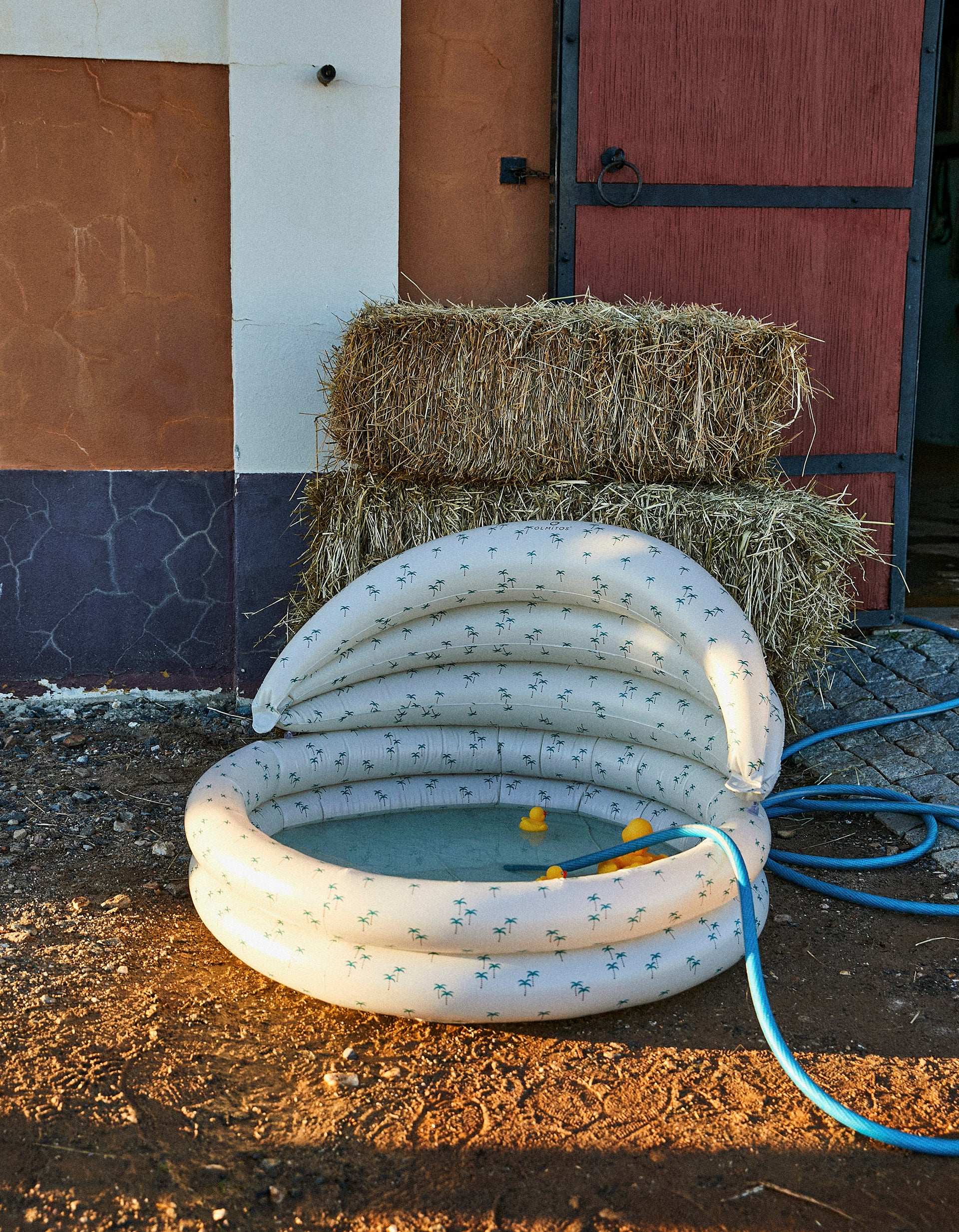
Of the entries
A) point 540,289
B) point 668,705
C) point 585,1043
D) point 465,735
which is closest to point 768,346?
point 540,289

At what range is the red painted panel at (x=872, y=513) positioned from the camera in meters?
4.12

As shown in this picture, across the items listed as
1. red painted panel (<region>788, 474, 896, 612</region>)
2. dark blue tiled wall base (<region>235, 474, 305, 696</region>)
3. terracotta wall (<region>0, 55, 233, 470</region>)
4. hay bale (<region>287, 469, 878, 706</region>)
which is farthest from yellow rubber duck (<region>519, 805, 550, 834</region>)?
red painted panel (<region>788, 474, 896, 612</region>)

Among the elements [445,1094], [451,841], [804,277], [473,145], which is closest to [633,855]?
[451,841]

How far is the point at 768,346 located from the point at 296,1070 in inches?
94.4

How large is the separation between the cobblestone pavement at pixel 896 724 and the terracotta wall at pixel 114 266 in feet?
7.04

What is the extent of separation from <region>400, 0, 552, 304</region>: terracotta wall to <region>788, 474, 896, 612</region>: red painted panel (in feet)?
4.15

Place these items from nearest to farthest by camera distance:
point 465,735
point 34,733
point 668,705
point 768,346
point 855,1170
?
point 855,1170 → point 668,705 → point 465,735 → point 768,346 → point 34,733

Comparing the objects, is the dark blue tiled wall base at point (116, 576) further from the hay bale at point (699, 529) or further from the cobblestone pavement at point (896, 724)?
the cobblestone pavement at point (896, 724)

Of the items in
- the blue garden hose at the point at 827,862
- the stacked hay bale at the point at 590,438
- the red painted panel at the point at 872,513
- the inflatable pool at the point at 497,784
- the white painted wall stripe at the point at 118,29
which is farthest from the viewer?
the red painted panel at the point at 872,513

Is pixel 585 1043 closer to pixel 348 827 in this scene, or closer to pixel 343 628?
pixel 348 827

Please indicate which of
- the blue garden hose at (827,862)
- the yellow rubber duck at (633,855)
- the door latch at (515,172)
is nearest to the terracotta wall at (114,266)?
the door latch at (515,172)

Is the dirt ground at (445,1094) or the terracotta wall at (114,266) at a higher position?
the terracotta wall at (114,266)

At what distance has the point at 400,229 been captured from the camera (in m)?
3.77

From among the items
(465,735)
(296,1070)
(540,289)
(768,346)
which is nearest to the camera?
(296,1070)
